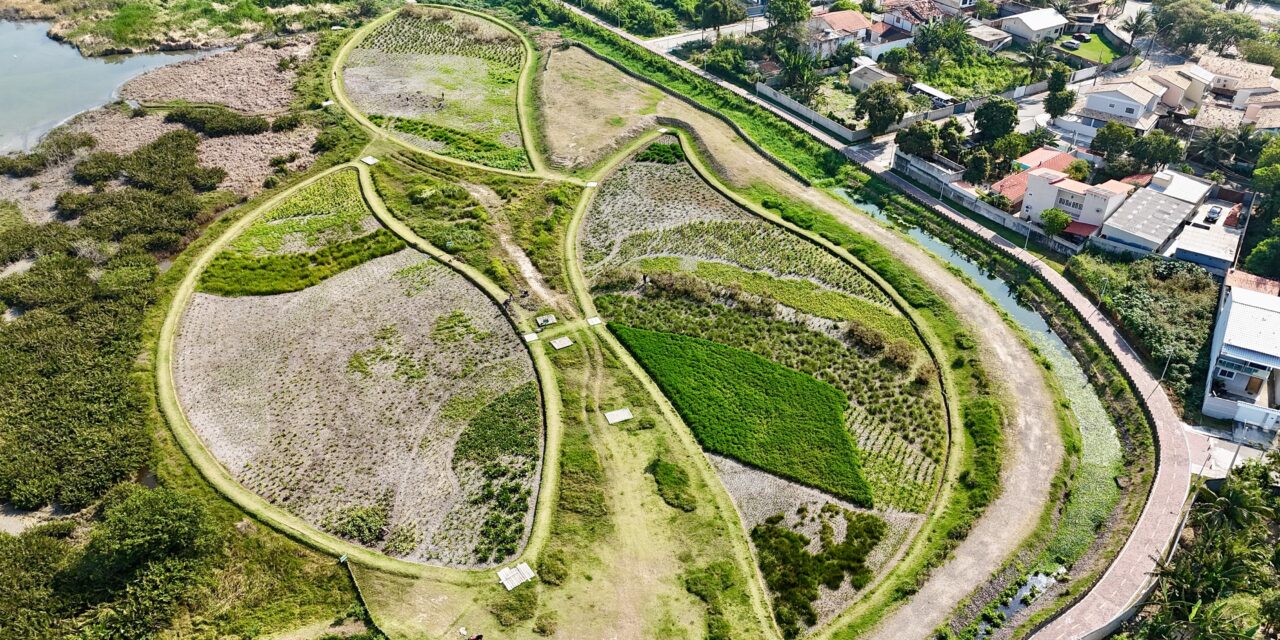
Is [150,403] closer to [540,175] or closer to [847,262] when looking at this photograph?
[540,175]

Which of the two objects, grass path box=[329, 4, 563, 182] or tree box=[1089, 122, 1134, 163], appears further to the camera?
grass path box=[329, 4, 563, 182]

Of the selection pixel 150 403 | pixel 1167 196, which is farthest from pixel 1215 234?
pixel 150 403

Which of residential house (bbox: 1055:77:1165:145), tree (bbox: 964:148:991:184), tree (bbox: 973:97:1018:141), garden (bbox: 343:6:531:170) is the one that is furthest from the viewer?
garden (bbox: 343:6:531:170)

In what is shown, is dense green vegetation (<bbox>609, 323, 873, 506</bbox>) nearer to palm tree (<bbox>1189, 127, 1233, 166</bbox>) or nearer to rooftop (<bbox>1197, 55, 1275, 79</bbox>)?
palm tree (<bbox>1189, 127, 1233, 166</bbox>)

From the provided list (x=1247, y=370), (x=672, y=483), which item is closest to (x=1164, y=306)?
(x=1247, y=370)

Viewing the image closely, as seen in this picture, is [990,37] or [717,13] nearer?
[990,37]

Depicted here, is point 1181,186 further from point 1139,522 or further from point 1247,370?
point 1139,522

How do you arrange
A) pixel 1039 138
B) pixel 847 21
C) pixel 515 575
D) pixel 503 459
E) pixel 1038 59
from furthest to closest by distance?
pixel 847 21 → pixel 1038 59 → pixel 1039 138 → pixel 503 459 → pixel 515 575

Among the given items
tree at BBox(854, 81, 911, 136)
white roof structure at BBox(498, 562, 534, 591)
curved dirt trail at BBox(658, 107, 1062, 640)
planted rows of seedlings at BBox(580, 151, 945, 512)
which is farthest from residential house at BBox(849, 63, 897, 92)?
white roof structure at BBox(498, 562, 534, 591)
